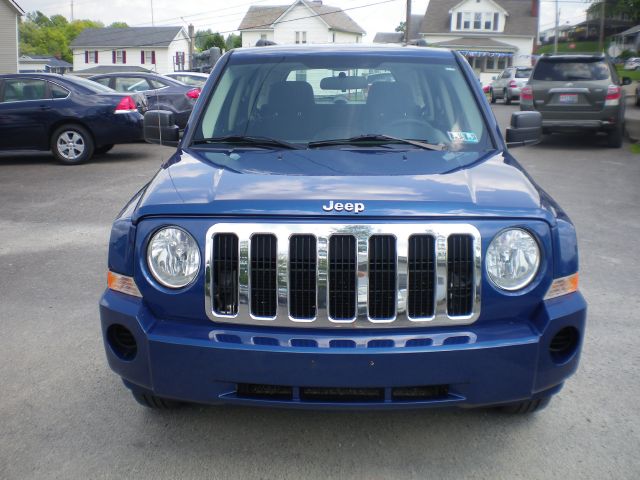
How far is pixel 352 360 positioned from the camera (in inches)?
117

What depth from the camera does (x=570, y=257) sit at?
10.6ft

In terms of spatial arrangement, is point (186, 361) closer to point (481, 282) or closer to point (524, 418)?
point (481, 282)

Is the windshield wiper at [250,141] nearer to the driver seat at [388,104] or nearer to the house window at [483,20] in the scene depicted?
the driver seat at [388,104]

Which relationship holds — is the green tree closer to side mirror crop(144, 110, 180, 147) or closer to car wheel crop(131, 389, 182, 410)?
side mirror crop(144, 110, 180, 147)

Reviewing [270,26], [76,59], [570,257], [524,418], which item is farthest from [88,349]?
[76,59]

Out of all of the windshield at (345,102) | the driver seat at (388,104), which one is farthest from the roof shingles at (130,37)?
the driver seat at (388,104)

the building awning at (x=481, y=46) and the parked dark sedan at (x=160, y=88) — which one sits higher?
the building awning at (x=481, y=46)

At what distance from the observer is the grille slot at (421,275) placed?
121 inches

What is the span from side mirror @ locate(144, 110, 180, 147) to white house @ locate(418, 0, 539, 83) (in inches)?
2512

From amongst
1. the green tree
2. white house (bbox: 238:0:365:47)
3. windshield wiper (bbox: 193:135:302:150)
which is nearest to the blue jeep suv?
windshield wiper (bbox: 193:135:302:150)

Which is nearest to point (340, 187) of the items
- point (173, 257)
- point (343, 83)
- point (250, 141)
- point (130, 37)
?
point (173, 257)

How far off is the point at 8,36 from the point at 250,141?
36.1 meters

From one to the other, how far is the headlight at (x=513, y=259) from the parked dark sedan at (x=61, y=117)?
36.8 ft

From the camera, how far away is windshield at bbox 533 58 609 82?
51.2 ft
